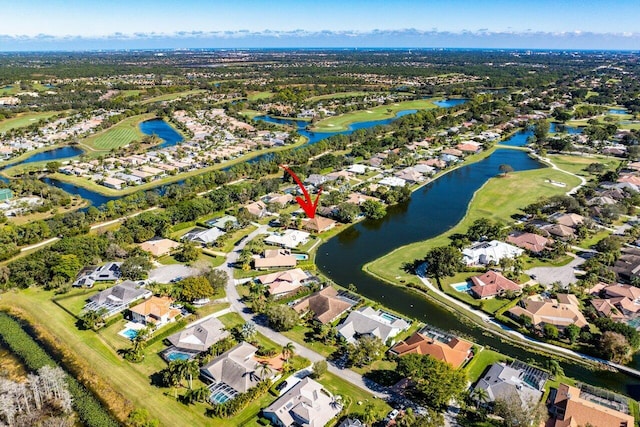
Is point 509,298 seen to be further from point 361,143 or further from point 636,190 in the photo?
point 361,143

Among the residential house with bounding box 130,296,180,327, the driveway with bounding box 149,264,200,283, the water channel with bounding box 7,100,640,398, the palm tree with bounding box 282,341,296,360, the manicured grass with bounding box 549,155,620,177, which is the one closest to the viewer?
the palm tree with bounding box 282,341,296,360

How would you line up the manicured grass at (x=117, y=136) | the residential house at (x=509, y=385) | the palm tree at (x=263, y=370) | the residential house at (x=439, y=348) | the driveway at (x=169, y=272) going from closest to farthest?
the residential house at (x=509, y=385), the palm tree at (x=263, y=370), the residential house at (x=439, y=348), the driveway at (x=169, y=272), the manicured grass at (x=117, y=136)

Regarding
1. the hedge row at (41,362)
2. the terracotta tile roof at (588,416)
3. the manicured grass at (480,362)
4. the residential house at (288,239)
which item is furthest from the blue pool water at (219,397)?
the residential house at (288,239)

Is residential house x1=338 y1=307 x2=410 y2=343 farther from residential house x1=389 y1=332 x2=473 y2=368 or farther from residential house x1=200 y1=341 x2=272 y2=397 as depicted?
residential house x1=200 y1=341 x2=272 y2=397

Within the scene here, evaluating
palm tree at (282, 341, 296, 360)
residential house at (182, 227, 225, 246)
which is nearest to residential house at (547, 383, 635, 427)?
palm tree at (282, 341, 296, 360)

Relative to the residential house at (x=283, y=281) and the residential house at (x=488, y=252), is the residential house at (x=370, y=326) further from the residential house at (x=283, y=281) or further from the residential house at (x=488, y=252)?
the residential house at (x=488, y=252)
